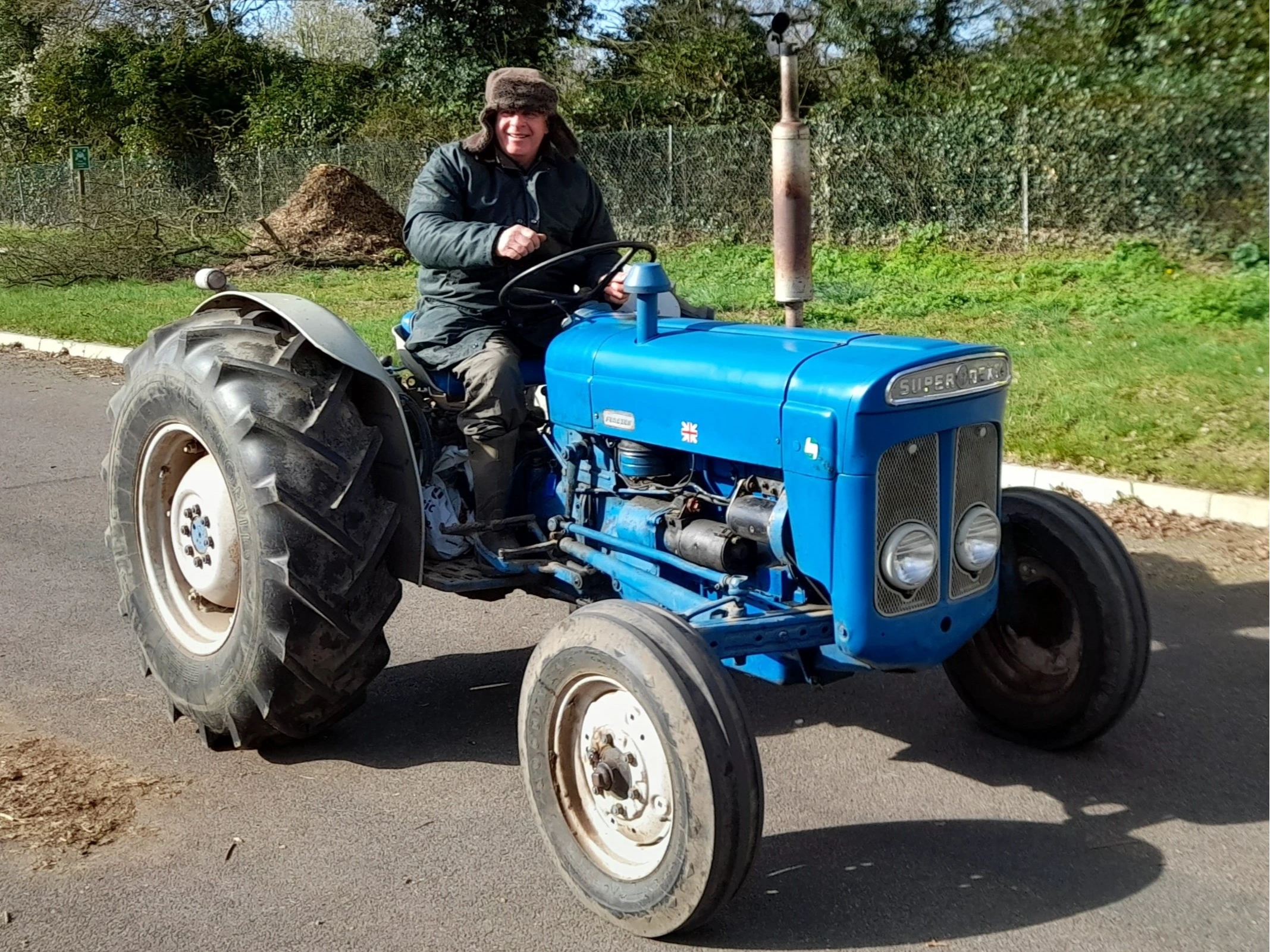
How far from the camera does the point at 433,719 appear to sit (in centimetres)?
443

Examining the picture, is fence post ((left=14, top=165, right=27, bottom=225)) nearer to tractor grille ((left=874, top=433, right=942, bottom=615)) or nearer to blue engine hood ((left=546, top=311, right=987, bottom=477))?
blue engine hood ((left=546, top=311, right=987, bottom=477))

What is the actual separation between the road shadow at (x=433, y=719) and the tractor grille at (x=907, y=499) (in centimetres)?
141

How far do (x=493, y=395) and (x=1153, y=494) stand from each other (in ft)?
10.7

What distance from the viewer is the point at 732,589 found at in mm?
3555

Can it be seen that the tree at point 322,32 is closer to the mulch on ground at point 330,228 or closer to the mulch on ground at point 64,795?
the mulch on ground at point 330,228

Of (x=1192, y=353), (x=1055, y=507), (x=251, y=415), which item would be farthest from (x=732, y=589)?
(x=1192, y=353)

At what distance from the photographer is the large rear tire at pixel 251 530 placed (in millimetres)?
3789

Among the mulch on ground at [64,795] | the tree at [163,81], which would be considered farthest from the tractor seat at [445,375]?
the tree at [163,81]

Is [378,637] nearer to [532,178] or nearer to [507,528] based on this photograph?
[507,528]

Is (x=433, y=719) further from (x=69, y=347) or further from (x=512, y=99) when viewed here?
(x=69, y=347)

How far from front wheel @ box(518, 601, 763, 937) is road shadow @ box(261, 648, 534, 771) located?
83 cm

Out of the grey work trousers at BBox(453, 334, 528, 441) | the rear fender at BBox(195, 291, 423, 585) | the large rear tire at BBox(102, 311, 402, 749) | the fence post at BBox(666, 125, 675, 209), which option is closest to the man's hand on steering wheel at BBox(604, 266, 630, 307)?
the grey work trousers at BBox(453, 334, 528, 441)

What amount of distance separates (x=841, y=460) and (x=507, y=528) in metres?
1.56

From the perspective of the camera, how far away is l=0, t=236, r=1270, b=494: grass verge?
1.14 m
